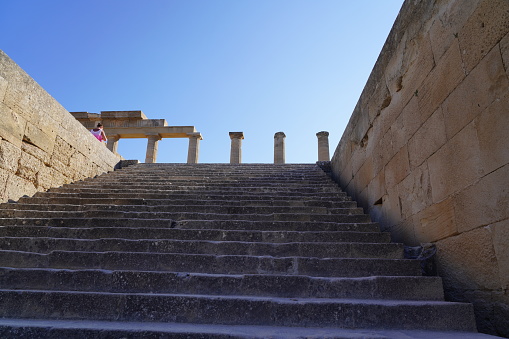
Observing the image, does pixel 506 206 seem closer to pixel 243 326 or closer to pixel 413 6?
pixel 243 326

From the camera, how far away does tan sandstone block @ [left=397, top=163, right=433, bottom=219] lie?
10.7 feet

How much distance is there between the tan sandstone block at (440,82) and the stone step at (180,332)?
206 cm

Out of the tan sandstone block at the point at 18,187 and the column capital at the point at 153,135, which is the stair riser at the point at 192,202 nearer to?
the tan sandstone block at the point at 18,187

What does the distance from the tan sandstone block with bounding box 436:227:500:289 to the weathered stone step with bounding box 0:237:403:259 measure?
0.55 metres

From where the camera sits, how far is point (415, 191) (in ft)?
11.5

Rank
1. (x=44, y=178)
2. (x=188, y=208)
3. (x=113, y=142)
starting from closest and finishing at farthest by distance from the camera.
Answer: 1. (x=188, y=208)
2. (x=44, y=178)
3. (x=113, y=142)

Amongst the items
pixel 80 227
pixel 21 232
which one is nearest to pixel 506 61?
pixel 80 227

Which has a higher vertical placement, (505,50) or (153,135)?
Result: (153,135)

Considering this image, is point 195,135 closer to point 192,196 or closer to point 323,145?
point 323,145

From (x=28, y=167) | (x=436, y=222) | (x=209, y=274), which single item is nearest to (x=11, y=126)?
(x=28, y=167)

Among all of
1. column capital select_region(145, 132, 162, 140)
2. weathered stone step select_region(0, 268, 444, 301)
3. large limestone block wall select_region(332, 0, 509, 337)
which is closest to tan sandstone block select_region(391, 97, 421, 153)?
large limestone block wall select_region(332, 0, 509, 337)

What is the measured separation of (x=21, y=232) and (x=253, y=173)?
493 cm

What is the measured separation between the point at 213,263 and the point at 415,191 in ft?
7.66

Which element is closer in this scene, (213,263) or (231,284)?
(231,284)
